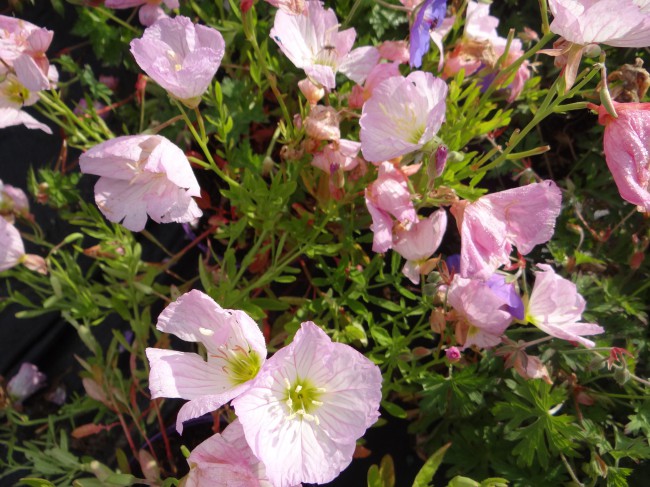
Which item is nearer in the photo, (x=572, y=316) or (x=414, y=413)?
(x=572, y=316)

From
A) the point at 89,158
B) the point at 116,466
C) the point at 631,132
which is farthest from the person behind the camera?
the point at 116,466

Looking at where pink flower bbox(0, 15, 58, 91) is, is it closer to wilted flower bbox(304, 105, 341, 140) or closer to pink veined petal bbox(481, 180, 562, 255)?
wilted flower bbox(304, 105, 341, 140)

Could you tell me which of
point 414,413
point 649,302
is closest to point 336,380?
point 414,413

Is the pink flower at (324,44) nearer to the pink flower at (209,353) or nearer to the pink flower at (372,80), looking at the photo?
the pink flower at (372,80)

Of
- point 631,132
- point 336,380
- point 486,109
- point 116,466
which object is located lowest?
point 116,466

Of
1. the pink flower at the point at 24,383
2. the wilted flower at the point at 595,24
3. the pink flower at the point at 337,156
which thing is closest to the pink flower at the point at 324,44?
the pink flower at the point at 337,156

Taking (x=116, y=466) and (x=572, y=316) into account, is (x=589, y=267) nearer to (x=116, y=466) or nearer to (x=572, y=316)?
(x=572, y=316)

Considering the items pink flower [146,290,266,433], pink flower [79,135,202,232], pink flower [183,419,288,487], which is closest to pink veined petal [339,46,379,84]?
pink flower [79,135,202,232]
